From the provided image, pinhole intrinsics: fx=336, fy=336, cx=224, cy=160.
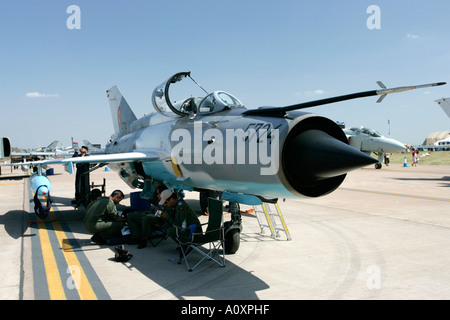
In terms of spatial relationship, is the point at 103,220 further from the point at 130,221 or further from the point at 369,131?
the point at 369,131

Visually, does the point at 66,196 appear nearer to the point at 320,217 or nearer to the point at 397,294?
the point at 320,217

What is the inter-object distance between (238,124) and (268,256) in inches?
103

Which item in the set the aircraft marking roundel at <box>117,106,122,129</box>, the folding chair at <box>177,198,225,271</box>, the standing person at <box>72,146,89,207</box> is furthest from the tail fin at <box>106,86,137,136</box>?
the folding chair at <box>177,198,225,271</box>

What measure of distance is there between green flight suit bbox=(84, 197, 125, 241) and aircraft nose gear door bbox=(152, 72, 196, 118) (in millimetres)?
2319

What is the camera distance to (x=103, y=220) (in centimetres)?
707

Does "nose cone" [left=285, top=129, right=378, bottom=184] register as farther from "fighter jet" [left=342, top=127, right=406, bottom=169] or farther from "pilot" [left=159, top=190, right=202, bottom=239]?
"fighter jet" [left=342, top=127, right=406, bottom=169]

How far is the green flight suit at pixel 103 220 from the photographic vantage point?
22.6 feet

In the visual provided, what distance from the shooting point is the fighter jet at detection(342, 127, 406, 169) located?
27219mm

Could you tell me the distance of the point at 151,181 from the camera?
27.7 ft

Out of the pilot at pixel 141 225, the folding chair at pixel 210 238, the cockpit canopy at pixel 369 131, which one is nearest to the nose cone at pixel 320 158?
the folding chair at pixel 210 238

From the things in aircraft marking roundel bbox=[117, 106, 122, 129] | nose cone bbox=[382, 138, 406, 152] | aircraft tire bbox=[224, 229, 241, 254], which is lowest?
aircraft tire bbox=[224, 229, 241, 254]

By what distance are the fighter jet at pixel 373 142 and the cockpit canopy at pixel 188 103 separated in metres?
22.2

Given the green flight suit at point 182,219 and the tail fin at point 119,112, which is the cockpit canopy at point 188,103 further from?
the tail fin at point 119,112
